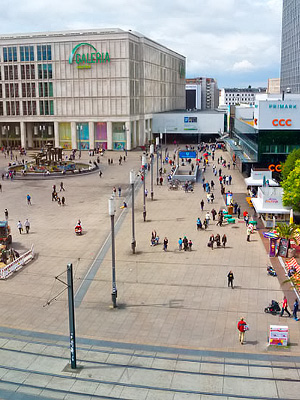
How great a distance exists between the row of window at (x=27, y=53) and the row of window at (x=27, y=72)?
151 cm

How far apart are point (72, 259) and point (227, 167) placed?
172 feet

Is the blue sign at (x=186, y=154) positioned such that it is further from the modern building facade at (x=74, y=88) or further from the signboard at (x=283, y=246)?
the signboard at (x=283, y=246)

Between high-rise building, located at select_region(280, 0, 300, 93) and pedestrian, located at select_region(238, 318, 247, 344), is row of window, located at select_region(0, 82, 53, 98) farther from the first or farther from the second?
pedestrian, located at select_region(238, 318, 247, 344)

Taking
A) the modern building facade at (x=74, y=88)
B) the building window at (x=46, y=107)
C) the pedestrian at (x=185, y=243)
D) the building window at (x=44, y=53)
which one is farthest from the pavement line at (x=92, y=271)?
the building window at (x=44, y=53)

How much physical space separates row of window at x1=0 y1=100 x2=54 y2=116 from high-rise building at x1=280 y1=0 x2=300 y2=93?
7723cm

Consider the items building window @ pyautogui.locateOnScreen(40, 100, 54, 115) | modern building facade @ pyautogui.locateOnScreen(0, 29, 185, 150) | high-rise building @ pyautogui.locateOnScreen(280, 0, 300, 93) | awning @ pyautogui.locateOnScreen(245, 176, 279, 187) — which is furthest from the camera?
high-rise building @ pyautogui.locateOnScreen(280, 0, 300, 93)

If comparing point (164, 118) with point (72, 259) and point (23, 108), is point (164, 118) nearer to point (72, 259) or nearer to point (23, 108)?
point (23, 108)

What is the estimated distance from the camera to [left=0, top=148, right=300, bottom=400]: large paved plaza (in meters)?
18.2

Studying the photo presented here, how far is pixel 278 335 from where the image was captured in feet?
69.9

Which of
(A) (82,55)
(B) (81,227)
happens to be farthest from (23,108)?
(B) (81,227)

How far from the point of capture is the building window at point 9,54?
10806cm

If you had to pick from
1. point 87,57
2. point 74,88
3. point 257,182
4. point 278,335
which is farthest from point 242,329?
point 74,88

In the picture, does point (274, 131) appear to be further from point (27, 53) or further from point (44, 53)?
point (27, 53)

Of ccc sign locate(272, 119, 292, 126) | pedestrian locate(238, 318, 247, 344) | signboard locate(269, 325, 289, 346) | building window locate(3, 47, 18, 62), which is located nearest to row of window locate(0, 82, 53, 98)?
building window locate(3, 47, 18, 62)
